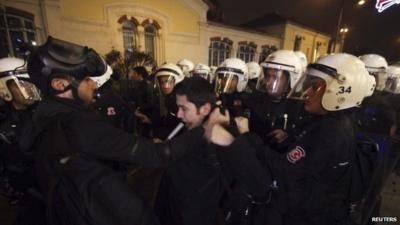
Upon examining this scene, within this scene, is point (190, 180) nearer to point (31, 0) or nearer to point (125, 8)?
point (31, 0)

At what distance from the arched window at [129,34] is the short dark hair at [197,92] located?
1260 cm

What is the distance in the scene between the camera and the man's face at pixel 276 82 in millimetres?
3072

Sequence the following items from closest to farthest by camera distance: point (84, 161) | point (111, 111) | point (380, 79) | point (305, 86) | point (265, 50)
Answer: point (84, 161)
point (305, 86)
point (111, 111)
point (380, 79)
point (265, 50)

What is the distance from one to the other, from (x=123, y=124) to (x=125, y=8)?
10882 millimetres

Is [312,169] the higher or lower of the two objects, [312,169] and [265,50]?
the lower

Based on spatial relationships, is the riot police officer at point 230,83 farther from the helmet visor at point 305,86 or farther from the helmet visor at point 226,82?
the helmet visor at point 305,86

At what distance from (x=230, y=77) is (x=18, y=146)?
10.6 feet

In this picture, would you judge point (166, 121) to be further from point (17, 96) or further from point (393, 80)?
point (393, 80)

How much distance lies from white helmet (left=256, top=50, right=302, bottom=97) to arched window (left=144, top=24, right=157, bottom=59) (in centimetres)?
1188

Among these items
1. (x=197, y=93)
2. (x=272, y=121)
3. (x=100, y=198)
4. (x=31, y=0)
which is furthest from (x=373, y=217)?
(x=31, y=0)

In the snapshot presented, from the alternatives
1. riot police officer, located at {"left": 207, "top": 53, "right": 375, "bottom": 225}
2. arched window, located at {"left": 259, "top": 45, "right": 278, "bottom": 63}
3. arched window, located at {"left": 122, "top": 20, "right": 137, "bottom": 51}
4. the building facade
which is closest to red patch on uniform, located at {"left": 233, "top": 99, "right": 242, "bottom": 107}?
riot police officer, located at {"left": 207, "top": 53, "right": 375, "bottom": 225}

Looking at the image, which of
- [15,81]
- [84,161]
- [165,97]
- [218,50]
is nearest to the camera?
[84,161]

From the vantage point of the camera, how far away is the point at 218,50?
1752 centimetres

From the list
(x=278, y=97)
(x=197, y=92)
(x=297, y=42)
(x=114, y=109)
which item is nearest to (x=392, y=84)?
(x=278, y=97)
